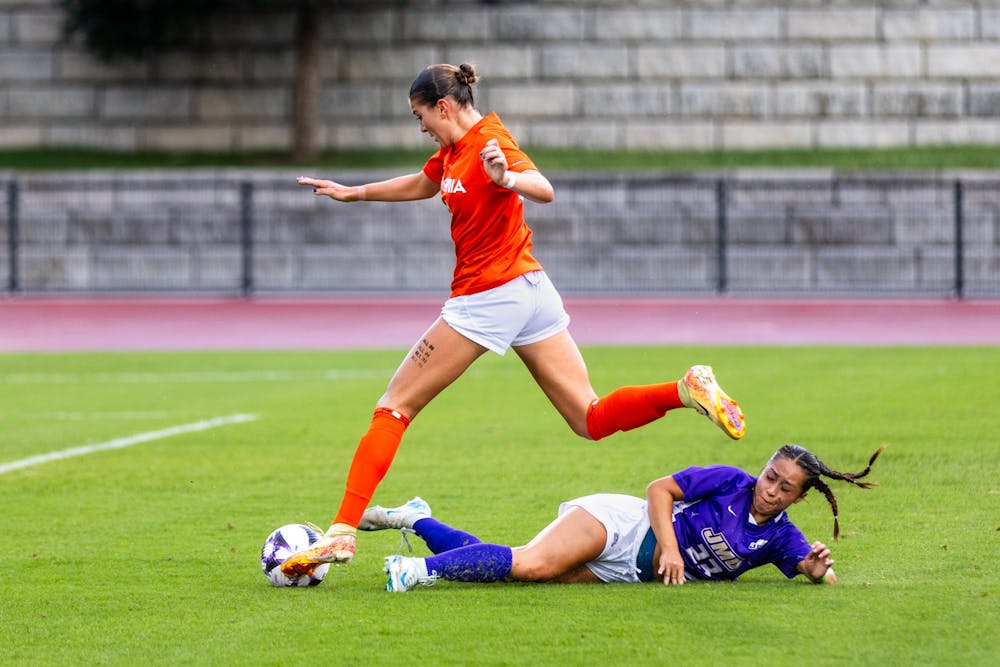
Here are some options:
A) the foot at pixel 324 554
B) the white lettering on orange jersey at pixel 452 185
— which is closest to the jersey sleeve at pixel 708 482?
the foot at pixel 324 554

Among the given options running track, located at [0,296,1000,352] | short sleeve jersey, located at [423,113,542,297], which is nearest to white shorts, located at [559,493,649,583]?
short sleeve jersey, located at [423,113,542,297]

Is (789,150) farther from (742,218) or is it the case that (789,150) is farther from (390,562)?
(390,562)

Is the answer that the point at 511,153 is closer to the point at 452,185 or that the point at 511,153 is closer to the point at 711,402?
the point at 452,185

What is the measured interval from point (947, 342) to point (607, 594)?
1294 centimetres

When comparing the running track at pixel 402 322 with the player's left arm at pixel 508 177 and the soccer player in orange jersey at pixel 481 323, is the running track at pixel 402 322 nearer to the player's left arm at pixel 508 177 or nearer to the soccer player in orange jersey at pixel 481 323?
the soccer player in orange jersey at pixel 481 323

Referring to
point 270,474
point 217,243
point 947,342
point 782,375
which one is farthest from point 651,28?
point 270,474

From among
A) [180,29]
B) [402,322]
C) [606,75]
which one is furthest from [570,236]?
[180,29]

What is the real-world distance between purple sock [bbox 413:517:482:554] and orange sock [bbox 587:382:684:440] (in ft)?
2.34

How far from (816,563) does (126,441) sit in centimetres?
634

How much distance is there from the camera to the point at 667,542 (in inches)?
243

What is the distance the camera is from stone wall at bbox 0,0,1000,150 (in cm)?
3098

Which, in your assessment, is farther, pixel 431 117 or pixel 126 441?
pixel 126 441

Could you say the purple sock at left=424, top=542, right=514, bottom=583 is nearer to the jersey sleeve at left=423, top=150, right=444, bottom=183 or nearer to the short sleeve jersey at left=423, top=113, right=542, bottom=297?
the short sleeve jersey at left=423, top=113, right=542, bottom=297

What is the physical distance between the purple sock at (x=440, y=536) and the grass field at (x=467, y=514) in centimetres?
25
